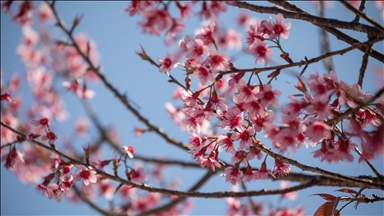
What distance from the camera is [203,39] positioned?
1.41 metres

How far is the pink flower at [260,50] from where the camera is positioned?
52.0 inches

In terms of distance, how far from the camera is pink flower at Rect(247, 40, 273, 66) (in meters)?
1.32

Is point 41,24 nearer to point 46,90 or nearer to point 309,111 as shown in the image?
point 46,90

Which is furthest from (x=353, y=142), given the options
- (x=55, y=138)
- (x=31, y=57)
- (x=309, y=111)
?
(x=31, y=57)

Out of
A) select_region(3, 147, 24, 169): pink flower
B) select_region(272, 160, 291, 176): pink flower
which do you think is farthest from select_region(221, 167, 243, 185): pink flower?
select_region(3, 147, 24, 169): pink flower

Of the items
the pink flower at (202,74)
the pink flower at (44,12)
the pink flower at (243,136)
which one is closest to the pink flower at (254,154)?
the pink flower at (243,136)

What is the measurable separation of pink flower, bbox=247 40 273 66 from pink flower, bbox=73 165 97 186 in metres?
0.82

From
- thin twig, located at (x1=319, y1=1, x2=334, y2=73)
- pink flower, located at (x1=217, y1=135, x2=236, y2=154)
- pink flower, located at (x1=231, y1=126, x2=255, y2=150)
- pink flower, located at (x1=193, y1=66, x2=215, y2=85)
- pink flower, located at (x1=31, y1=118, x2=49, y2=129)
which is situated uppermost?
thin twig, located at (x1=319, y1=1, x2=334, y2=73)

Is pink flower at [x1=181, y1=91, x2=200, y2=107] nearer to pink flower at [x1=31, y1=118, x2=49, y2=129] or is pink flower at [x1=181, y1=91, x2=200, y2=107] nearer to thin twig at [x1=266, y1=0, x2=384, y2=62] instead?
thin twig at [x1=266, y1=0, x2=384, y2=62]

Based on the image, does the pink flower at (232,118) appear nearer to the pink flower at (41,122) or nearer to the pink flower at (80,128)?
the pink flower at (41,122)

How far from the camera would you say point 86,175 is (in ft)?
5.14

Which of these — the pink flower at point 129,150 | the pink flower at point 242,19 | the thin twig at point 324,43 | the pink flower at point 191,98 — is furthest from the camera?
the pink flower at point 242,19

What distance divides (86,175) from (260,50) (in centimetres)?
88

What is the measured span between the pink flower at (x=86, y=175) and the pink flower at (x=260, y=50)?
2.68 ft
